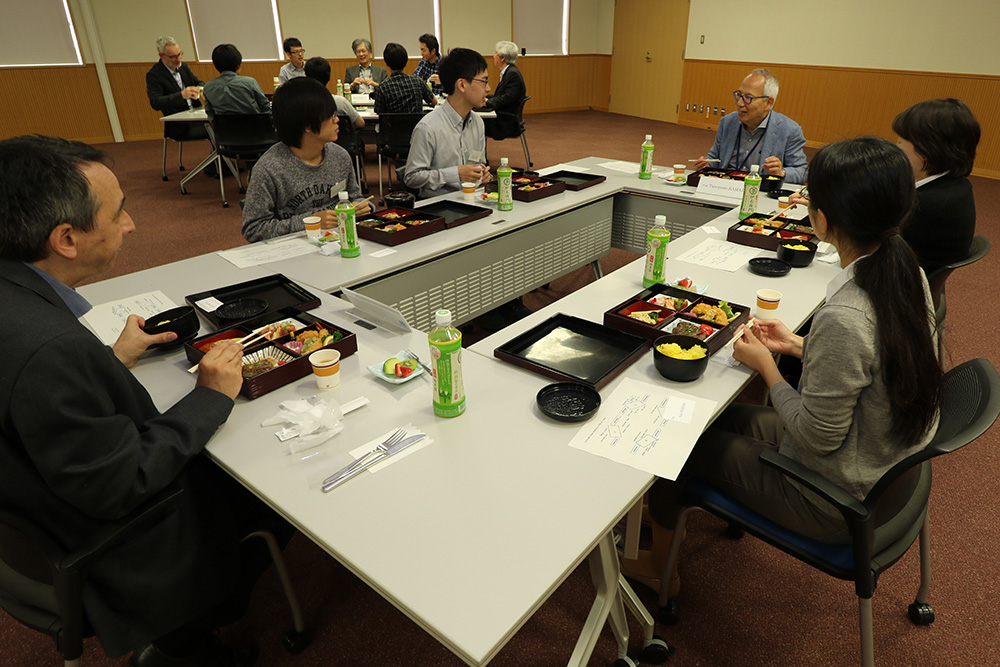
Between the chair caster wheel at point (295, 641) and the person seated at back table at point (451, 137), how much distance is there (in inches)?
85.4

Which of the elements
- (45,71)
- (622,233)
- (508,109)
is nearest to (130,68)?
(45,71)

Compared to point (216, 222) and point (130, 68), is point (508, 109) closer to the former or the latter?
point (216, 222)

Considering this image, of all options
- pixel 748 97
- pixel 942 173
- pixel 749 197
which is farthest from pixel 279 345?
pixel 748 97

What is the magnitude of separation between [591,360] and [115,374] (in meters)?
1.04

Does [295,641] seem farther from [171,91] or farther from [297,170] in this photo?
[171,91]

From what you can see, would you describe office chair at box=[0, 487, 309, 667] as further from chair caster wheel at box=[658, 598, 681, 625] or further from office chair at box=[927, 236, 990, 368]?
office chair at box=[927, 236, 990, 368]

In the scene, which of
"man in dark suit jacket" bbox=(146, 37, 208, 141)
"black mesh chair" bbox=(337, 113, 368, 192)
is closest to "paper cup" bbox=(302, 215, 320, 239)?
"black mesh chair" bbox=(337, 113, 368, 192)

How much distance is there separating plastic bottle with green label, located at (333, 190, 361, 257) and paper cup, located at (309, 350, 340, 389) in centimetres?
83

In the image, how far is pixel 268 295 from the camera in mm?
1870

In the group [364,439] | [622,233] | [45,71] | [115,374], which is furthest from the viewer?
[45,71]

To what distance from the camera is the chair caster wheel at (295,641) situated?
1528 millimetres

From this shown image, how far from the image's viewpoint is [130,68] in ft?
Result: 24.5

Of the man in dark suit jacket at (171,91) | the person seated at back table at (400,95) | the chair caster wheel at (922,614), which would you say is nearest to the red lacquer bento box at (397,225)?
the chair caster wheel at (922,614)

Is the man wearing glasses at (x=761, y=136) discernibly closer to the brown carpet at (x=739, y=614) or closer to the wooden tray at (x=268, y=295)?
the brown carpet at (x=739, y=614)
